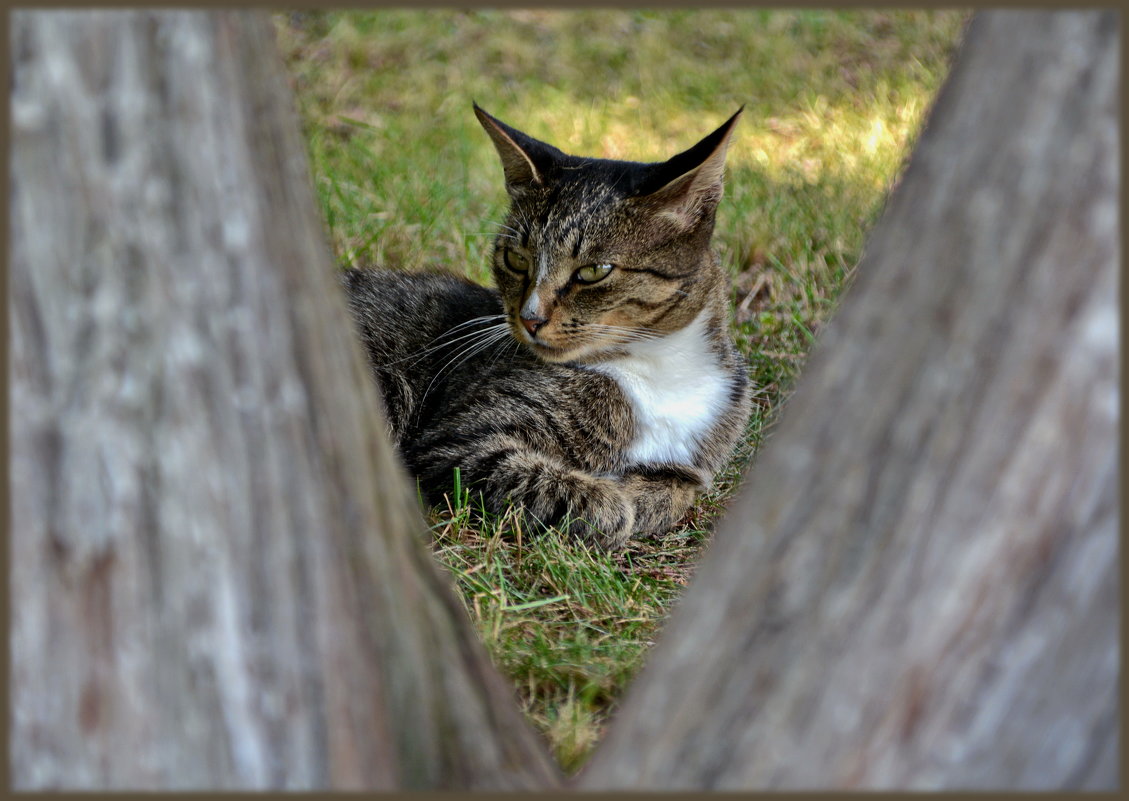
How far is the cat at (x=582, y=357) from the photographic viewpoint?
328cm

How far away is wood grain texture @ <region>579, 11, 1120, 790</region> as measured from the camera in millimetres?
1318

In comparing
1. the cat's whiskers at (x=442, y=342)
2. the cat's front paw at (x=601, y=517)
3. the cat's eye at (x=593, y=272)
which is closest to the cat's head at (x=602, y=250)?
the cat's eye at (x=593, y=272)

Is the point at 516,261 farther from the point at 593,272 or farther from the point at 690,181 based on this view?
the point at 690,181

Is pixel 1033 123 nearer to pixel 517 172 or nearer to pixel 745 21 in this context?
pixel 517 172

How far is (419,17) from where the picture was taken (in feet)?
23.2

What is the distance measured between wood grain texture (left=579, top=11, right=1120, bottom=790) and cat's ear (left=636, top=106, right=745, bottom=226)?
5.43 ft

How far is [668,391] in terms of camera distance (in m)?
3.52

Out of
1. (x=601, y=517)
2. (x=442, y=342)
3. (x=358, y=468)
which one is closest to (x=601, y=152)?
(x=442, y=342)

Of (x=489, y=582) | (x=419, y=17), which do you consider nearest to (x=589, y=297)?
(x=489, y=582)

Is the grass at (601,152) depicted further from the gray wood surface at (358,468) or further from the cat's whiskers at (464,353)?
the gray wood surface at (358,468)

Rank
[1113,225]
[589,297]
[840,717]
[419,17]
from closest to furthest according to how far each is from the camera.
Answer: [1113,225] → [840,717] → [589,297] → [419,17]

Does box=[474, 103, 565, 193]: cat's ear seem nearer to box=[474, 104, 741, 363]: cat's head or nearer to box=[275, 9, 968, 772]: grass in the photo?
box=[474, 104, 741, 363]: cat's head

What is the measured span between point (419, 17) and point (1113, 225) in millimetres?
6388

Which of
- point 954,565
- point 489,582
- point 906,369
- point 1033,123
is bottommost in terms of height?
point 489,582
